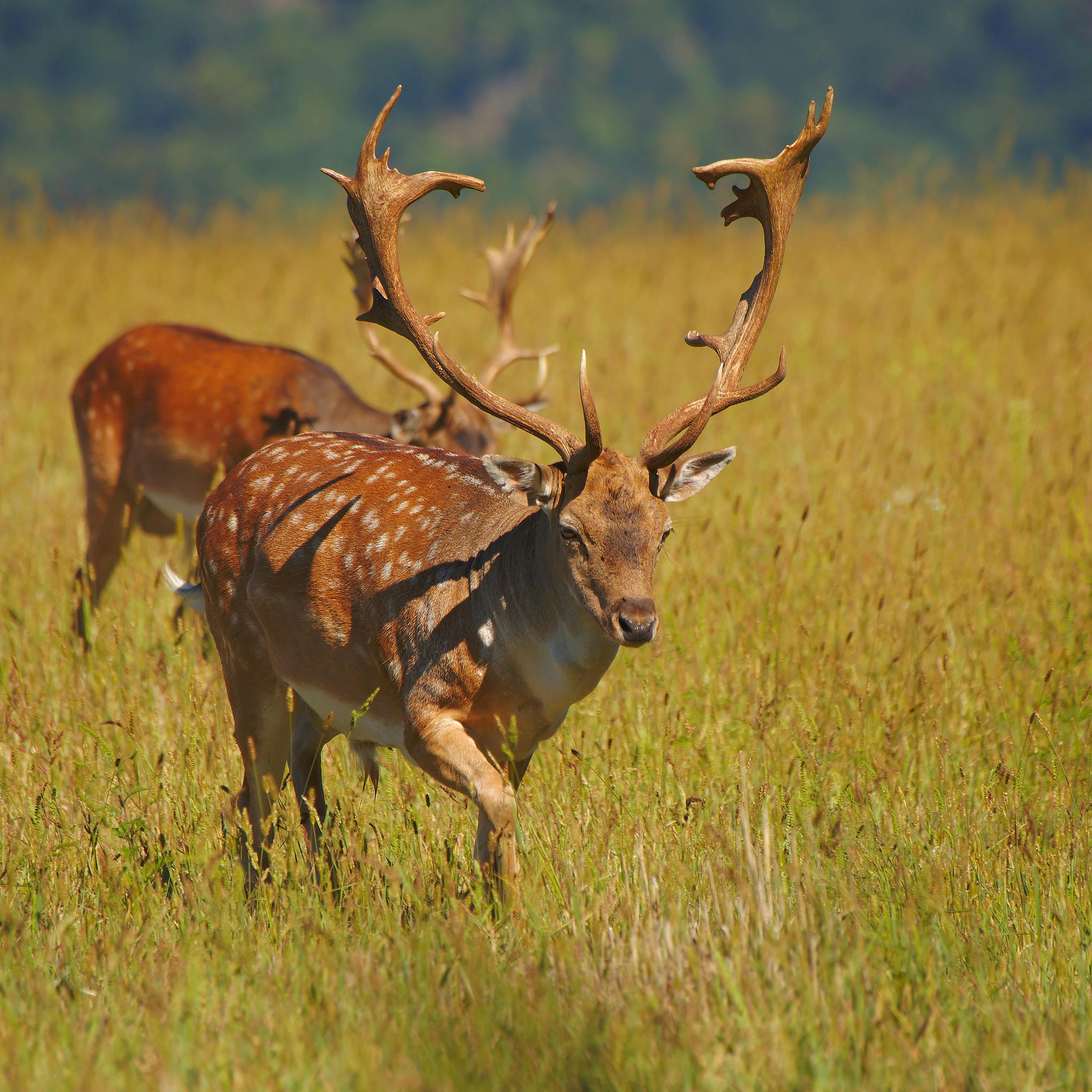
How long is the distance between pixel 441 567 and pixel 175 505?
315cm

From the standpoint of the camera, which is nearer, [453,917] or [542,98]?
[453,917]

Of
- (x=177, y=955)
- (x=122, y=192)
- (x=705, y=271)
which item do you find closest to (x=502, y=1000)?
(x=177, y=955)

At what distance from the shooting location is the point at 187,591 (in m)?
4.71

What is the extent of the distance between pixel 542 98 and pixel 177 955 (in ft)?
413

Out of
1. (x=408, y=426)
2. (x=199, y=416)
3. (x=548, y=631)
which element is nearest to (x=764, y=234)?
(x=548, y=631)

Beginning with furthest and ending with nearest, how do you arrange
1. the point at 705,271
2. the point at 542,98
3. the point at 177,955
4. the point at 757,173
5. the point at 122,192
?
the point at 542,98 → the point at 122,192 → the point at 705,271 → the point at 757,173 → the point at 177,955

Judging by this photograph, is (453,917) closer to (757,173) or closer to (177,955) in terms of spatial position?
(177,955)

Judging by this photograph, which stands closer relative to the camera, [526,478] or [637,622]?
[637,622]

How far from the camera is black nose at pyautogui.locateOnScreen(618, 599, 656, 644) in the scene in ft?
10.9

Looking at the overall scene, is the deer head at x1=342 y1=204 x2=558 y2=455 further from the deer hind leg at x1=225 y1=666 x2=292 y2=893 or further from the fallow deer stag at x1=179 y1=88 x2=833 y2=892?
the deer hind leg at x1=225 y1=666 x2=292 y2=893

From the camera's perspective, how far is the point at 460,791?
141 inches

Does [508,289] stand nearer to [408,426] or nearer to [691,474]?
[408,426]

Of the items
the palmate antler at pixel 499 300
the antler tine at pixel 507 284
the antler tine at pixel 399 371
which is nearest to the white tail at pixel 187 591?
the palmate antler at pixel 499 300

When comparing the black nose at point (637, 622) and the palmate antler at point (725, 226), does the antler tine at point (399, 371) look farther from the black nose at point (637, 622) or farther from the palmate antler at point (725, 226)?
the black nose at point (637, 622)
